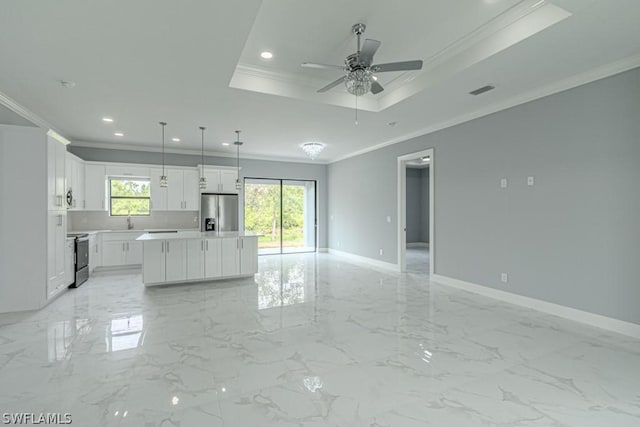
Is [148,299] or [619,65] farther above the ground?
[619,65]

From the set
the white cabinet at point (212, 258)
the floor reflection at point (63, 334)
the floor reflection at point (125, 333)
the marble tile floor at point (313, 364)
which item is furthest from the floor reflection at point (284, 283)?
the floor reflection at point (63, 334)

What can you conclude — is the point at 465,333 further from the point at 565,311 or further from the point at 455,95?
the point at 455,95

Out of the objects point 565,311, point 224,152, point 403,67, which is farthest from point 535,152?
point 224,152

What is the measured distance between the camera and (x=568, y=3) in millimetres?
2389

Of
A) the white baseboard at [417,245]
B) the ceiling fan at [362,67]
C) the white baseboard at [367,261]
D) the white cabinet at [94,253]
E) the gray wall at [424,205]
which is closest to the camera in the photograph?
the ceiling fan at [362,67]

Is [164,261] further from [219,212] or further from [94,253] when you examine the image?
[219,212]

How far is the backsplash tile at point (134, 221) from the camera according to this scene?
22.9 feet

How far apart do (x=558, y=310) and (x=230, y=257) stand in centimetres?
503

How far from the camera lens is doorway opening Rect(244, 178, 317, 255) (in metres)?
9.02

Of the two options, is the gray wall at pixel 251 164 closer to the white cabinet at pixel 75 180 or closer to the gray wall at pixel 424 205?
the white cabinet at pixel 75 180

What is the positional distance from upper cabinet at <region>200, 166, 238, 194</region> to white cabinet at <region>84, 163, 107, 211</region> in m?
2.09

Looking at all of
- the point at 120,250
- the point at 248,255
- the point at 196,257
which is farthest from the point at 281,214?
the point at 120,250

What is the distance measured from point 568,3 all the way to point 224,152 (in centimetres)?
735

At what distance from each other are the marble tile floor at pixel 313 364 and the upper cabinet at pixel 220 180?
3.66m
